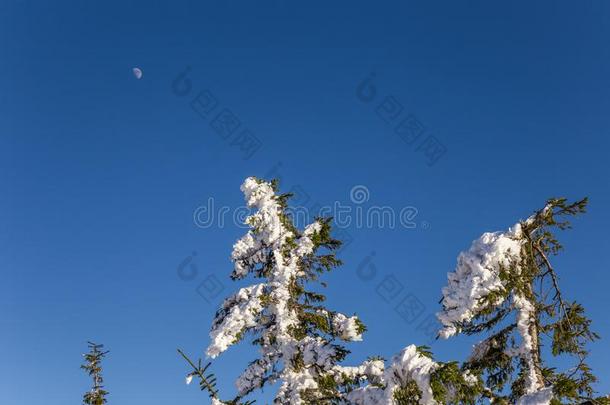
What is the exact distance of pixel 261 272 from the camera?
17.0 meters

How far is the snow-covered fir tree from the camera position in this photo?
9.07 meters

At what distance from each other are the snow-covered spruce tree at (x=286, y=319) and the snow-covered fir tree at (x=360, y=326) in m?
0.03

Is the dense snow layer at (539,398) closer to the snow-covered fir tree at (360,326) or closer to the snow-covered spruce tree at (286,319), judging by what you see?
the snow-covered fir tree at (360,326)

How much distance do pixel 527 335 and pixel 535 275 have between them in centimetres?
116

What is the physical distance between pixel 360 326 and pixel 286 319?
221 centimetres

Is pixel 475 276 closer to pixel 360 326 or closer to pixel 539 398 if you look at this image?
pixel 539 398

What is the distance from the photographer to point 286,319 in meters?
15.2

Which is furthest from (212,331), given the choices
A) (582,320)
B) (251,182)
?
(582,320)

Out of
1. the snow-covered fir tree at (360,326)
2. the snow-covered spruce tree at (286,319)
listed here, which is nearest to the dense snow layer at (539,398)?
the snow-covered fir tree at (360,326)

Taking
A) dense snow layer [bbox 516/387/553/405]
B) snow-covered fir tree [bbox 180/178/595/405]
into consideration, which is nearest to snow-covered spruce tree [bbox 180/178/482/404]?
snow-covered fir tree [bbox 180/178/595/405]

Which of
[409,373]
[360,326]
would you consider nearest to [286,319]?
[360,326]

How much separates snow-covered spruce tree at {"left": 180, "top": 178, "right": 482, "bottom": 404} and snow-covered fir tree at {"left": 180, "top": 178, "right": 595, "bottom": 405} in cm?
3

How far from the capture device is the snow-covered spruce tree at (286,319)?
46.2 feet

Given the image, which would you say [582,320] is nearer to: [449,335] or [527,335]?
[527,335]
